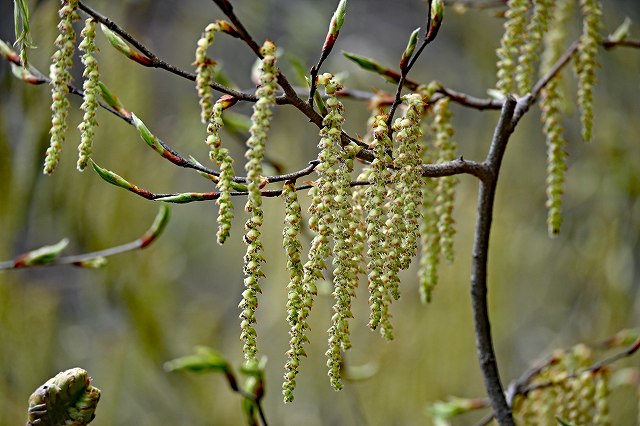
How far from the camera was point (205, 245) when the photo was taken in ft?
10.9

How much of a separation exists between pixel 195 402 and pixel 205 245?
1046 mm

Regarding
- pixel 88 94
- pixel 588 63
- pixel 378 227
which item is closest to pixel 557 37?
pixel 588 63

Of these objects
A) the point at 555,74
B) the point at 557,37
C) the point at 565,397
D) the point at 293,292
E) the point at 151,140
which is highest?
the point at 557,37

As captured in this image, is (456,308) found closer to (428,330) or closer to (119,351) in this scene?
(428,330)

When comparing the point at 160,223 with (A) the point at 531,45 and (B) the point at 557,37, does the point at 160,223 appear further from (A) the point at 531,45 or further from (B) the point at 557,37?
(B) the point at 557,37

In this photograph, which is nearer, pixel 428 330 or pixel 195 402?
pixel 428 330

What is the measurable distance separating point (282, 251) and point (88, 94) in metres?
1.87

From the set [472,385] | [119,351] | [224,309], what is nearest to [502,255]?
[472,385]

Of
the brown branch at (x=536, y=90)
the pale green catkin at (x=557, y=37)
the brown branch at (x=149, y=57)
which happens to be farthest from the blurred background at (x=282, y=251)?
the brown branch at (x=149, y=57)

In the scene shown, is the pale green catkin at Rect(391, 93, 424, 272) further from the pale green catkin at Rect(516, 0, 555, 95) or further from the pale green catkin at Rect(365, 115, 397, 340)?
the pale green catkin at Rect(516, 0, 555, 95)

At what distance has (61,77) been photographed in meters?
0.52

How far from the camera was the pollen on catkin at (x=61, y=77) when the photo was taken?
0.51 metres

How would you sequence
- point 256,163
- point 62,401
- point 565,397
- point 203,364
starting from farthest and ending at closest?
point 565,397 < point 203,364 < point 62,401 < point 256,163

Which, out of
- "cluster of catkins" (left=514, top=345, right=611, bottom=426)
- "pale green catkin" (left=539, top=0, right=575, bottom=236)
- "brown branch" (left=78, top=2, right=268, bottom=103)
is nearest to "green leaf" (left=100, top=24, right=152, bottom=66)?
"brown branch" (left=78, top=2, right=268, bottom=103)
